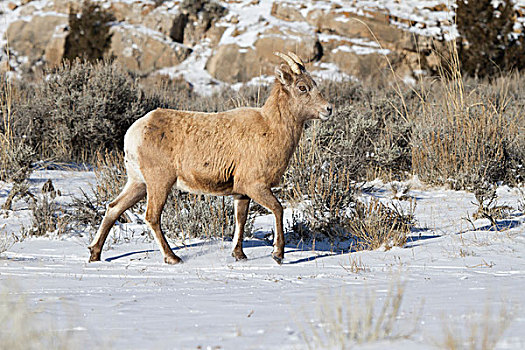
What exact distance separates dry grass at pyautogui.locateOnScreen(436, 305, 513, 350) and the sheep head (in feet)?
11.8

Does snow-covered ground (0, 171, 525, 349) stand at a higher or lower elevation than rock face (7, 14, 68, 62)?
higher

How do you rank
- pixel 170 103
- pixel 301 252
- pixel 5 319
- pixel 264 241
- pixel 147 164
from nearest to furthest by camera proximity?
pixel 5 319
pixel 147 164
pixel 301 252
pixel 264 241
pixel 170 103

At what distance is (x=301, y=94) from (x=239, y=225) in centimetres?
160

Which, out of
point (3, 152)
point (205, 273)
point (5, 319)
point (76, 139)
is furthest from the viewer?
point (76, 139)

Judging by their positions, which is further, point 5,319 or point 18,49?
point 18,49

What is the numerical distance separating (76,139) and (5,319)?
8975mm

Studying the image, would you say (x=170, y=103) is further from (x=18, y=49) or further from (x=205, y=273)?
(x=18, y=49)

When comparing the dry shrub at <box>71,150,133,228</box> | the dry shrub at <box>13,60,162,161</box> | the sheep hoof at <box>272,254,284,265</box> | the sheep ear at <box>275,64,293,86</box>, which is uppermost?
the sheep ear at <box>275,64,293,86</box>

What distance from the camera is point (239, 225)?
641 centimetres

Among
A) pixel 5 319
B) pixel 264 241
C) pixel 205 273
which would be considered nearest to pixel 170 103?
pixel 264 241

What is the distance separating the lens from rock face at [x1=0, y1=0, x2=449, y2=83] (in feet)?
88.5

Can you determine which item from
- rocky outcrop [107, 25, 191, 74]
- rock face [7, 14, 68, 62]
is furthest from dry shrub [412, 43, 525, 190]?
rock face [7, 14, 68, 62]

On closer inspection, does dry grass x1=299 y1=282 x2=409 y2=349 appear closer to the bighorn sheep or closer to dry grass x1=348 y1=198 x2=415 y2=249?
the bighorn sheep

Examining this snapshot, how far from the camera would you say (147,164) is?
5977 mm
